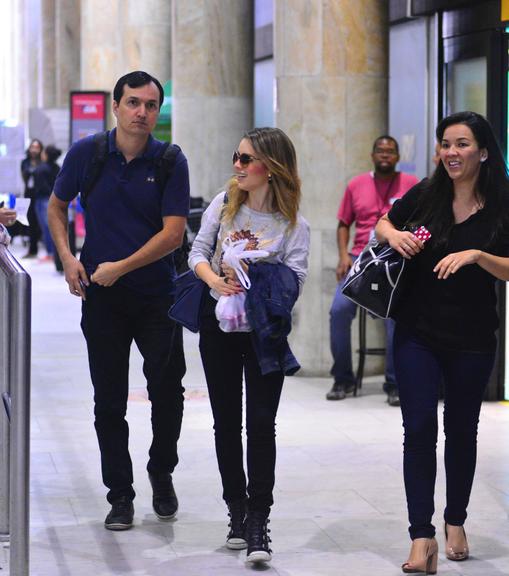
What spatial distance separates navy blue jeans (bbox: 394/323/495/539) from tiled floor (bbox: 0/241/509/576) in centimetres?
33

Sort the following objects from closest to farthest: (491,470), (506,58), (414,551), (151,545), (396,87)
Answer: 1. (414,551)
2. (151,545)
3. (491,470)
4. (506,58)
5. (396,87)

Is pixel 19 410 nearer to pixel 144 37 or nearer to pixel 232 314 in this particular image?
pixel 232 314

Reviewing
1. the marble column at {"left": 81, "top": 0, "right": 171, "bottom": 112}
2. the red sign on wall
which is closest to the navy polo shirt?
the marble column at {"left": 81, "top": 0, "right": 171, "bottom": 112}

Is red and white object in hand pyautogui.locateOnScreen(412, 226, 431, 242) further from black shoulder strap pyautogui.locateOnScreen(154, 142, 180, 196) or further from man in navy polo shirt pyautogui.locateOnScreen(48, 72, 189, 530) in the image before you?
black shoulder strap pyautogui.locateOnScreen(154, 142, 180, 196)

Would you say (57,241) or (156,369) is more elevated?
(57,241)

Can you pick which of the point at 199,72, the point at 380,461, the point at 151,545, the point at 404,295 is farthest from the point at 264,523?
the point at 199,72

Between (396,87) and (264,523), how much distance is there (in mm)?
8599

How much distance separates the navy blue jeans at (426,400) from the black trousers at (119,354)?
115 centimetres

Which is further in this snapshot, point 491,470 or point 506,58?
point 506,58

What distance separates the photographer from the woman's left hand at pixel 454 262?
5.33 metres

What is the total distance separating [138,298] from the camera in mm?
6219

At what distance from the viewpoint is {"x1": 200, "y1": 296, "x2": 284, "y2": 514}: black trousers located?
5699mm

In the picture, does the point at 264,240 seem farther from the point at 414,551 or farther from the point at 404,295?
the point at 414,551

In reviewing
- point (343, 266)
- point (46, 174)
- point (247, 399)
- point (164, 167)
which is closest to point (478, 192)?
point (247, 399)
